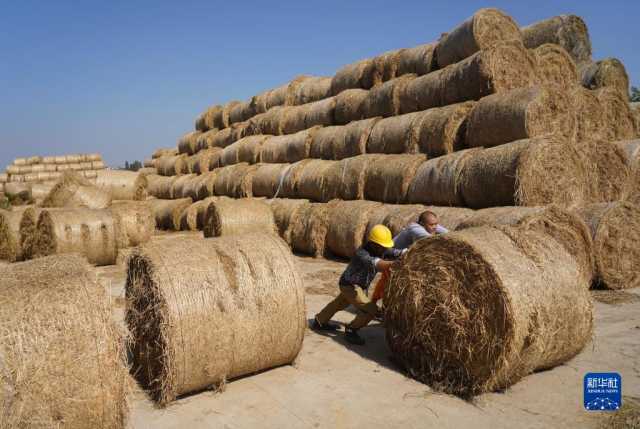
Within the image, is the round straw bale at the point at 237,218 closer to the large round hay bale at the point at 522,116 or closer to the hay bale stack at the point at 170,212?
the large round hay bale at the point at 522,116


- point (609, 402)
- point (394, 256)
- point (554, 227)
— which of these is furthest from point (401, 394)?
point (554, 227)

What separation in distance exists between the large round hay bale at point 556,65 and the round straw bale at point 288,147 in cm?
590

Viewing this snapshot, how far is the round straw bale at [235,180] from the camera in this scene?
14.2 m

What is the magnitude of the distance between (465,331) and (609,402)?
45.3 inches

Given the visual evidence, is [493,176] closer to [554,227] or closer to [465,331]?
[554,227]

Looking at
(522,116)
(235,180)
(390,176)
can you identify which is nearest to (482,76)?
(522,116)

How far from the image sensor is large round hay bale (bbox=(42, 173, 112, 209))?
511 inches

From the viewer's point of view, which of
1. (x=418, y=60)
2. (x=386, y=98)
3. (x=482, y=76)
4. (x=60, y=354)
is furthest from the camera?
(x=386, y=98)

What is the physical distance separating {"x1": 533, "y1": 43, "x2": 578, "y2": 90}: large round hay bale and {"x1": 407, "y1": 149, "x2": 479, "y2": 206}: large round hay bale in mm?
2767

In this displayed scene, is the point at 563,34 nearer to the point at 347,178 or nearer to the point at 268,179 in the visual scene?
the point at 347,178

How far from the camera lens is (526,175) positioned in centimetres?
688

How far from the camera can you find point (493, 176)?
734 centimetres

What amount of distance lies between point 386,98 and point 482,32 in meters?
2.53

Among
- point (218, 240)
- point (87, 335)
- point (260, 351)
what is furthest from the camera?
point (218, 240)
